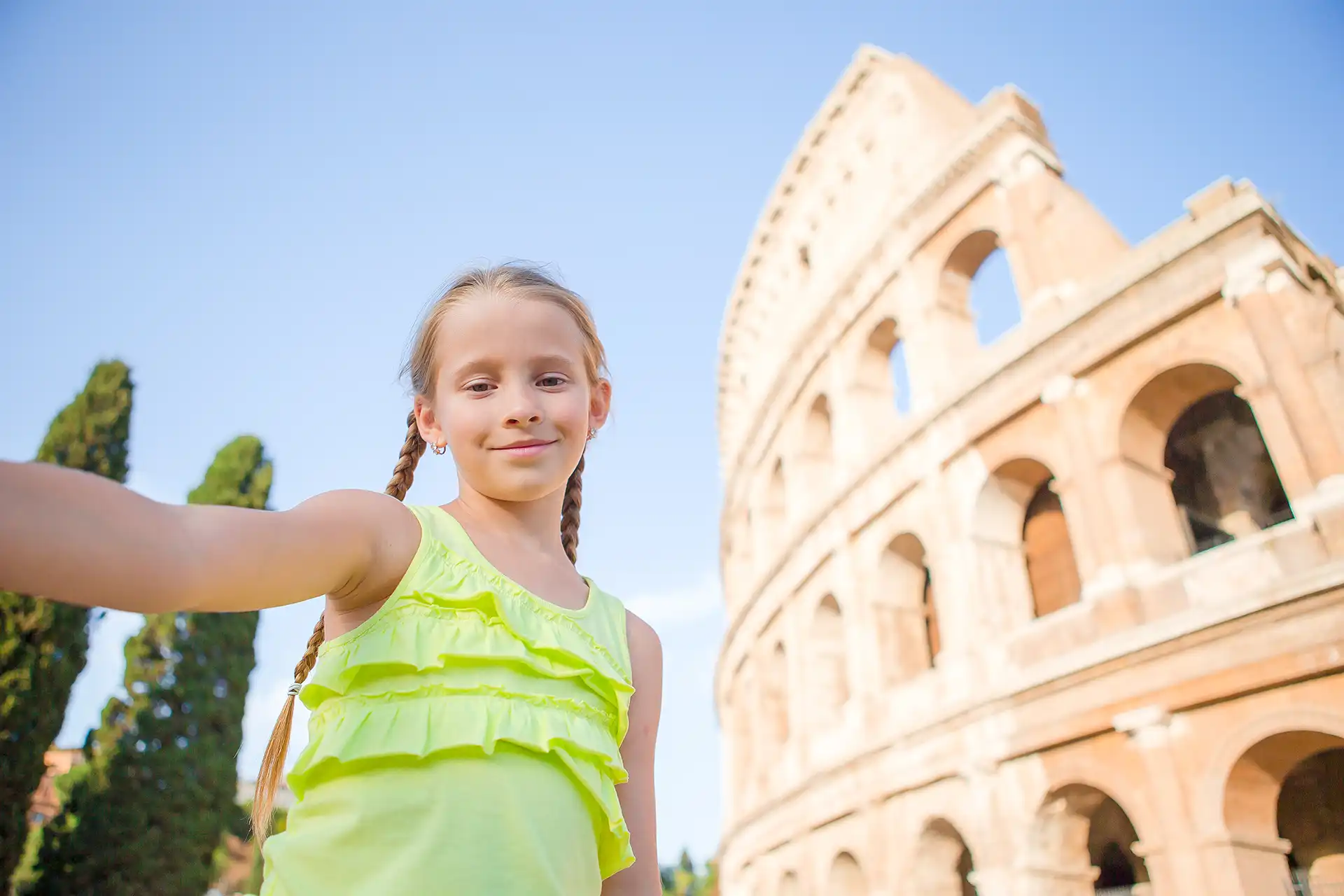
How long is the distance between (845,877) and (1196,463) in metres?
7.36

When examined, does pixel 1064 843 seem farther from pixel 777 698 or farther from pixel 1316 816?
pixel 777 698

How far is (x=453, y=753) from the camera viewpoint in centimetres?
114

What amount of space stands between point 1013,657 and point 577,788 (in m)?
9.77

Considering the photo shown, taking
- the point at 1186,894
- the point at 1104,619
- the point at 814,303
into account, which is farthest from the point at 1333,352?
the point at 814,303

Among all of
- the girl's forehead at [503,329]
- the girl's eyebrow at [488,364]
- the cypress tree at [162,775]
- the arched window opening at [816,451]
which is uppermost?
the arched window opening at [816,451]

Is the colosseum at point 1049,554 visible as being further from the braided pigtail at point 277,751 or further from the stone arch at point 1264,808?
the braided pigtail at point 277,751

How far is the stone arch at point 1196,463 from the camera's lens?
947cm

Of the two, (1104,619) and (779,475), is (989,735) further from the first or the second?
A: (779,475)

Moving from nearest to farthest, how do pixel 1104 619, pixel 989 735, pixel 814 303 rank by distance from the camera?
pixel 1104 619 → pixel 989 735 → pixel 814 303

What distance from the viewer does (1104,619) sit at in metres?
9.05

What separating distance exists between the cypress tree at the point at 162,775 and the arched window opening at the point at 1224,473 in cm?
1585

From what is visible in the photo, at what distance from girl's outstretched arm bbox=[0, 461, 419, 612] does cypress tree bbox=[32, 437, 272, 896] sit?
16.8 meters

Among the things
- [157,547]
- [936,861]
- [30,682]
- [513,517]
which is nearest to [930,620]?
[936,861]

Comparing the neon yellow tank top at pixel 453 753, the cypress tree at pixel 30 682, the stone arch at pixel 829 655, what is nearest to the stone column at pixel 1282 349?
the stone arch at pixel 829 655
